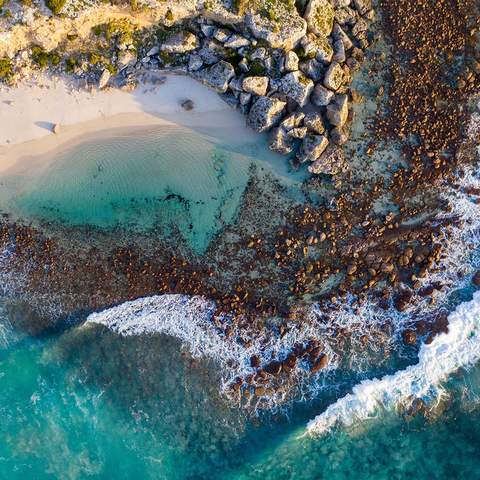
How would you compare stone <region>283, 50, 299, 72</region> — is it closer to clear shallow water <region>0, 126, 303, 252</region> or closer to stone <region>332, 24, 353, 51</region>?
stone <region>332, 24, 353, 51</region>

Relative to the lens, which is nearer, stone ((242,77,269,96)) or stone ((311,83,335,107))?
stone ((242,77,269,96))

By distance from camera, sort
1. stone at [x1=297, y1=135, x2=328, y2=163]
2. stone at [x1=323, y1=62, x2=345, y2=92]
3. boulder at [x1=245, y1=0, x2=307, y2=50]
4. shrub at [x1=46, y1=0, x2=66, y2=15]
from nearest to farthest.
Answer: shrub at [x1=46, y1=0, x2=66, y2=15]
boulder at [x1=245, y1=0, x2=307, y2=50]
stone at [x1=323, y1=62, x2=345, y2=92]
stone at [x1=297, y1=135, x2=328, y2=163]

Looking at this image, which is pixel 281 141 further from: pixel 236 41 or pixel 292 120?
pixel 236 41

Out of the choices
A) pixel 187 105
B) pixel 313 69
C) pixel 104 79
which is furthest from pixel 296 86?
pixel 104 79

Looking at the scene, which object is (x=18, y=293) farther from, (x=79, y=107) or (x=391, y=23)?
(x=391, y=23)

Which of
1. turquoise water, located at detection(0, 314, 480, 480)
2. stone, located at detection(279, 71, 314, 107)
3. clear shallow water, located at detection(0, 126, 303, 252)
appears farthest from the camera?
turquoise water, located at detection(0, 314, 480, 480)

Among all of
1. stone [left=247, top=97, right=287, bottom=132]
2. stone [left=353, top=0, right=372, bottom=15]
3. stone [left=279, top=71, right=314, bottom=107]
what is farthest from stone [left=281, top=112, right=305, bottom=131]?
stone [left=353, top=0, right=372, bottom=15]

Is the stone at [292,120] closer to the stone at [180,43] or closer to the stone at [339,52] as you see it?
the stone at [339,52]

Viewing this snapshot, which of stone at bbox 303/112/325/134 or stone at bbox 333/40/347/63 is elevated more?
stone at bbox 333/40/347/63
